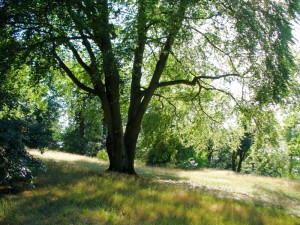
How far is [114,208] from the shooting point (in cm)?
859

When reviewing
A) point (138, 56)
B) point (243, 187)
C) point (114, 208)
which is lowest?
point (114, 208)

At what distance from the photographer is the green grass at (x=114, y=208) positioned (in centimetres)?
761

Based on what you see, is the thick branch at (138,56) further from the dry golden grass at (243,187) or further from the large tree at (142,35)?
the dry golden grass at (243,187)

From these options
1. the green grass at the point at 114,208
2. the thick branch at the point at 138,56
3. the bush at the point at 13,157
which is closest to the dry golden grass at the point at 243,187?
the green grass at the point at 114,208

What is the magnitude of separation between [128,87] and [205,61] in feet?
17.4

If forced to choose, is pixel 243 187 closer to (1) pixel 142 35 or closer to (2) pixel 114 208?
(1) pixel 142 35

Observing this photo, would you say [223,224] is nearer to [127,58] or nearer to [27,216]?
[27,216]

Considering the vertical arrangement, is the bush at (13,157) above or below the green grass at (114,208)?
above

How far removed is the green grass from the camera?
7609 millimetres

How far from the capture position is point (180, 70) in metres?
20.2

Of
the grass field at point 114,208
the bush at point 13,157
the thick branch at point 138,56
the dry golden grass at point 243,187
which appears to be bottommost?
the grass field at point 114,208

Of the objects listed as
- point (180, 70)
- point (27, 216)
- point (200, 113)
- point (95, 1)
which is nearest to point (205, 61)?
point (180, 70)

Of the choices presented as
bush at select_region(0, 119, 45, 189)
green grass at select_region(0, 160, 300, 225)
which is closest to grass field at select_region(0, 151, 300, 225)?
green grass at select_region(0, 160, 300, 225)

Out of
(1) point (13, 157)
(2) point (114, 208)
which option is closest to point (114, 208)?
(2) point (114, 208)
